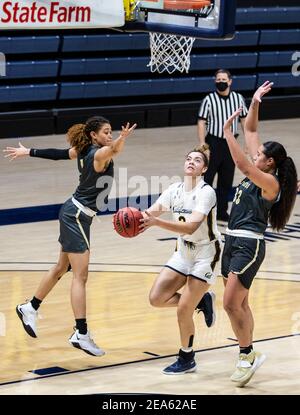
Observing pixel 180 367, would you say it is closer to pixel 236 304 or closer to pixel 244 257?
pixel 236 304

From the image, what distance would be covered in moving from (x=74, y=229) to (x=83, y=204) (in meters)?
0.20

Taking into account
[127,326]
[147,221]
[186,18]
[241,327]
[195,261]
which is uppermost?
[186,18]

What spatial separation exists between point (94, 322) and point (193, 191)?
Answer: 167 cm

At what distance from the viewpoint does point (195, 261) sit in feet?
26.4

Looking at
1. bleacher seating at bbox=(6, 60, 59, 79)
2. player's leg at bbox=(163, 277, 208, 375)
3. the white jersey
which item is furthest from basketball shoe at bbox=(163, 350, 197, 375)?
bleacher seating at bbox=(6, 60, 59, 79)

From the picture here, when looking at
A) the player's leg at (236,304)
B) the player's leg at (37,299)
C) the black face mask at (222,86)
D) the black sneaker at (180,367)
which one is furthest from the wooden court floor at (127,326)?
the black face mask at (222,86)

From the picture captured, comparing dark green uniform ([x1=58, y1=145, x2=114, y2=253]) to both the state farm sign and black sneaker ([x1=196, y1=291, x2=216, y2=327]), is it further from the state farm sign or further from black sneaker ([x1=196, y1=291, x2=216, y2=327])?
the state farm sign

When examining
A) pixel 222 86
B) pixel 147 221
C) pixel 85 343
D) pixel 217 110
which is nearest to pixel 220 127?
pixel 217 110

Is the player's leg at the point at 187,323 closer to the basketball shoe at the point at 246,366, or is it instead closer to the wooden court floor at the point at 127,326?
the wooden court floor at the point at 127,326

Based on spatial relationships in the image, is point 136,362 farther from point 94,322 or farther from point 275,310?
point 275,310
